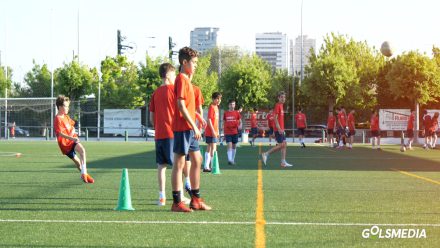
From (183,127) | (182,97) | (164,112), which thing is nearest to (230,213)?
(183,127)

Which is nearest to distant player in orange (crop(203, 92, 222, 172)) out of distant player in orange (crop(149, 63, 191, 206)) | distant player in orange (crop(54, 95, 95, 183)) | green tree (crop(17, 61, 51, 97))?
distant player in orange (crop(54, 95, 95, 183))

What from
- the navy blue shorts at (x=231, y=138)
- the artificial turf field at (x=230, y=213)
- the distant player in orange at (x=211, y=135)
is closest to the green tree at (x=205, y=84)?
the navy blue shorts at (x=231, y=138)

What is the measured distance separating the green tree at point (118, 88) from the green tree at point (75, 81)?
10.8 feet

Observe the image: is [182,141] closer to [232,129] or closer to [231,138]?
[231,138]

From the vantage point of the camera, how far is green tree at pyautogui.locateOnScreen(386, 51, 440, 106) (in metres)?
46.2

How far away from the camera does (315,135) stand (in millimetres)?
56094

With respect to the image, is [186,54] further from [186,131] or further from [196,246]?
[196,246]

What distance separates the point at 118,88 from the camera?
220 feet

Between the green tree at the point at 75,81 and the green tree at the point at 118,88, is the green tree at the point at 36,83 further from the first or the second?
the green tree at the point at 75,81

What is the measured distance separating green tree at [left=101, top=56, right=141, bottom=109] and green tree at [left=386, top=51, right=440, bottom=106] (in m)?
22.4

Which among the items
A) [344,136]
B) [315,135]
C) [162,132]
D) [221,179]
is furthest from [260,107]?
[162,132]

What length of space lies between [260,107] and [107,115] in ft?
51.6

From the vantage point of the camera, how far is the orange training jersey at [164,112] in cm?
844

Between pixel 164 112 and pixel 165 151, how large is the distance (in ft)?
1.64
